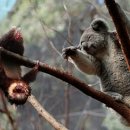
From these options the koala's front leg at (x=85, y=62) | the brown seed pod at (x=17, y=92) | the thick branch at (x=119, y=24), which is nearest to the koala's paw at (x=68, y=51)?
the koala's front leg at (x=85, y=62)

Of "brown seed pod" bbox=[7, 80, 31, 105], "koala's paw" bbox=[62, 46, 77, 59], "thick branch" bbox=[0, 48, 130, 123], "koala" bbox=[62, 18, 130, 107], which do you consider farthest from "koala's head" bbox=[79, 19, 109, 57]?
"brown seed pod" bbox=[7, 80, 31, 105]

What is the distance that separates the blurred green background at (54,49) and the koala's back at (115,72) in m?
0.31

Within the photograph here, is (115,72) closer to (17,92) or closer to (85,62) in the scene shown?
(85,62)

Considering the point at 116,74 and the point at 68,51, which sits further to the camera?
the point at 116,74

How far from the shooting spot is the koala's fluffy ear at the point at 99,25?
235 cm

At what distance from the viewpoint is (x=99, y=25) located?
2.37m

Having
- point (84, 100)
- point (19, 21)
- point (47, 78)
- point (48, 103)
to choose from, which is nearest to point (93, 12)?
point (19, 21)

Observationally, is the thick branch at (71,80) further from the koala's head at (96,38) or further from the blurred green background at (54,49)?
the blurred green background at (54,49)

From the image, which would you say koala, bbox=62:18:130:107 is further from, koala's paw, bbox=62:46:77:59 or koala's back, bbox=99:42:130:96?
koala's paw, bbox=62:46:77:59

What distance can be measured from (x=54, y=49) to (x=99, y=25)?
0.37 m

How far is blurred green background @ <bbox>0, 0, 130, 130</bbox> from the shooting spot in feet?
10.7

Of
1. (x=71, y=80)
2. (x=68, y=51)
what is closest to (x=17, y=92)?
(x=71, y=80)

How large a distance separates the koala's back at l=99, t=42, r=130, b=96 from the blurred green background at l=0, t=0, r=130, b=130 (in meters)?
0.31

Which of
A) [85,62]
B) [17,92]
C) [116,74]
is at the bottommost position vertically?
[116,74]
